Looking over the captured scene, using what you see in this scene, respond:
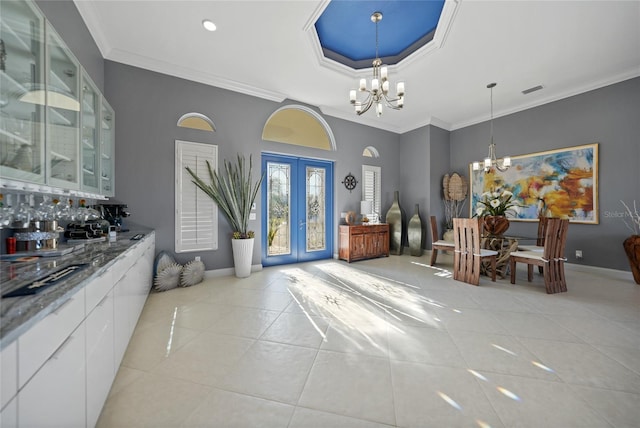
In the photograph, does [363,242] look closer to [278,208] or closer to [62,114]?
[278,208]

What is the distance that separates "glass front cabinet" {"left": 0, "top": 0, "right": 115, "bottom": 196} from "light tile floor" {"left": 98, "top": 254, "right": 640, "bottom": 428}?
1491mm

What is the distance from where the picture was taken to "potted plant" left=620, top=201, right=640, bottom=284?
344 centimetres

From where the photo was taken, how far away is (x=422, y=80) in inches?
157

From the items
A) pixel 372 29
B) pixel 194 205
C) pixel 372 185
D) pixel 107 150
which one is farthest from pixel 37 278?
pixel 372 185

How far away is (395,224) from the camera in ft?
18.9

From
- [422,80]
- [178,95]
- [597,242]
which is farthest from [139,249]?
[597,242]

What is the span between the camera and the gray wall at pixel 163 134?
322 cm

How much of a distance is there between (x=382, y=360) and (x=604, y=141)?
216 inches

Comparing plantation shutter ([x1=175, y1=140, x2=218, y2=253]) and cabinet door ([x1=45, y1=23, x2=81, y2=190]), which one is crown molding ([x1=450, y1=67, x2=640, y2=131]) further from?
cabinet door ([x1=45, y1=23, x2=81, y2=190])

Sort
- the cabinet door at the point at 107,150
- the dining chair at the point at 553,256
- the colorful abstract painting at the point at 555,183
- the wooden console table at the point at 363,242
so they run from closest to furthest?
the cabinet door at the point at 107,150 < the dining chair at the point at 553,256 < the colorful abstract painting at the point at 555,183 < the wooden console table at the point at 363,242

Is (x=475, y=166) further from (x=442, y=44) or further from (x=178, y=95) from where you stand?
(x=178, y=95)

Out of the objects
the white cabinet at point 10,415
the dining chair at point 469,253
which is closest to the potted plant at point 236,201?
the white cabinet at point 10,415

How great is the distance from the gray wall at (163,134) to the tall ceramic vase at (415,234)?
3.68 m

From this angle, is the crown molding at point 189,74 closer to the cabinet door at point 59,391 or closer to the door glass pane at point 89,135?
the door glass pane at point 89,135
